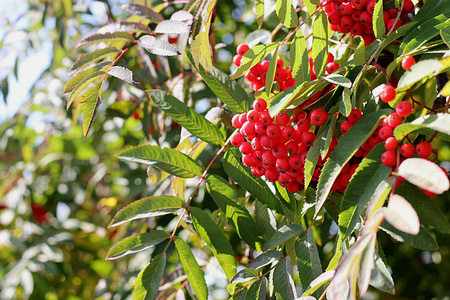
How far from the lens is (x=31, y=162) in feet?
8.96

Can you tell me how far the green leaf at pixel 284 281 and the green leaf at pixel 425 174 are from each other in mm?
335

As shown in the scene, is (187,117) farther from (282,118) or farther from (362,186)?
(362,186)

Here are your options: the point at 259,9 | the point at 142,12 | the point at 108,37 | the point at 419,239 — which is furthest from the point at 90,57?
the point at 419,239

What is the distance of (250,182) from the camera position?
983 mm

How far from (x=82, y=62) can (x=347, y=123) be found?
0.74m

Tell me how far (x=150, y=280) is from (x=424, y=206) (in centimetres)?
59

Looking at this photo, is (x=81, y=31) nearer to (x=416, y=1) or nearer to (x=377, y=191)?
(x=416, y=1)

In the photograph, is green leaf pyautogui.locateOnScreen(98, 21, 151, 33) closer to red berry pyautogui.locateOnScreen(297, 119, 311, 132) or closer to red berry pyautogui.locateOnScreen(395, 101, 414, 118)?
red berry pyautogui.locateOnScreen(297, 119, 311, 132)

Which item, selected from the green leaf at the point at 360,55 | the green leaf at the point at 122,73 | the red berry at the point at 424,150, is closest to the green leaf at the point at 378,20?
the green leaf at the point at 360,55

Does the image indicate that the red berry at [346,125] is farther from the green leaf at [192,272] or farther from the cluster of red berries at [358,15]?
the green leaf at [192,272]

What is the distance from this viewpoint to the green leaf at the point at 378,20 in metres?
0.81

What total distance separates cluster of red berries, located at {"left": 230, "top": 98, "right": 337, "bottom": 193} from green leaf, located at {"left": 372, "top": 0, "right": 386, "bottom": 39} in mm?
200

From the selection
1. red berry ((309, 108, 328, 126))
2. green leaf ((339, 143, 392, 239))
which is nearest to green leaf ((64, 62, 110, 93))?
red berry ((309, 108, 328, 126))

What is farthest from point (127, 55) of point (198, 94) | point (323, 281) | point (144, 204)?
point (323, 281)
